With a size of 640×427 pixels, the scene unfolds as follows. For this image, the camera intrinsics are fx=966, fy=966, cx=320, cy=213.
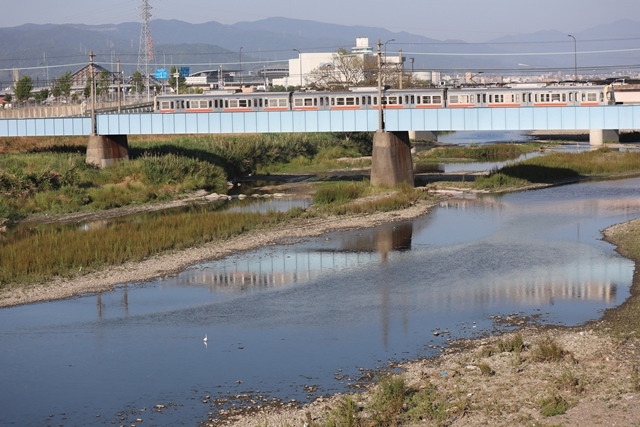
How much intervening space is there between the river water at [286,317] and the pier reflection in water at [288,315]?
7 cm

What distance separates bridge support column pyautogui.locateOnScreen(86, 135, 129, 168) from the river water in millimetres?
31023

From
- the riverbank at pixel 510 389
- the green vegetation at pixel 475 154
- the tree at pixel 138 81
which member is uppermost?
the tree at pixel 138 81

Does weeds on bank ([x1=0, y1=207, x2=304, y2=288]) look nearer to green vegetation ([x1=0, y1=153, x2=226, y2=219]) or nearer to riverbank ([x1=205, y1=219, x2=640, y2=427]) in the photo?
green vegetation ([x1=0, y1=153, x2=226, y2=219])

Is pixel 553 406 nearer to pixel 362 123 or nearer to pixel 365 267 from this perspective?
pixel 365 267

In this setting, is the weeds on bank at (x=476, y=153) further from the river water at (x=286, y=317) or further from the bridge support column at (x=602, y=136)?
the river water at (x=286, y=317)

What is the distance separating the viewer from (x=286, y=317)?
3133 centimetres

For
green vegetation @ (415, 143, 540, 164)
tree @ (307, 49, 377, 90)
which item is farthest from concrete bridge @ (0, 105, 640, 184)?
tree @ (307, 49, 377, 90)

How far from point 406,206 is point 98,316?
1124 inches

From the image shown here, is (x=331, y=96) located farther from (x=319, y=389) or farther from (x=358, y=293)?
(x=319, y=389)

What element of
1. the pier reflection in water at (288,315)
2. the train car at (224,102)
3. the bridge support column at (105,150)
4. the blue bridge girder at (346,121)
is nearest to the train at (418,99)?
the train car at (224,102)

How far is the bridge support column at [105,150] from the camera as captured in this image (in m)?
72.9

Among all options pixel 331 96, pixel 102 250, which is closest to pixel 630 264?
pixel 102 250

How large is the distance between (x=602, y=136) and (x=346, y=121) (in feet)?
145

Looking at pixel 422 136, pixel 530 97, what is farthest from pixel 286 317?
pixel 422 136
